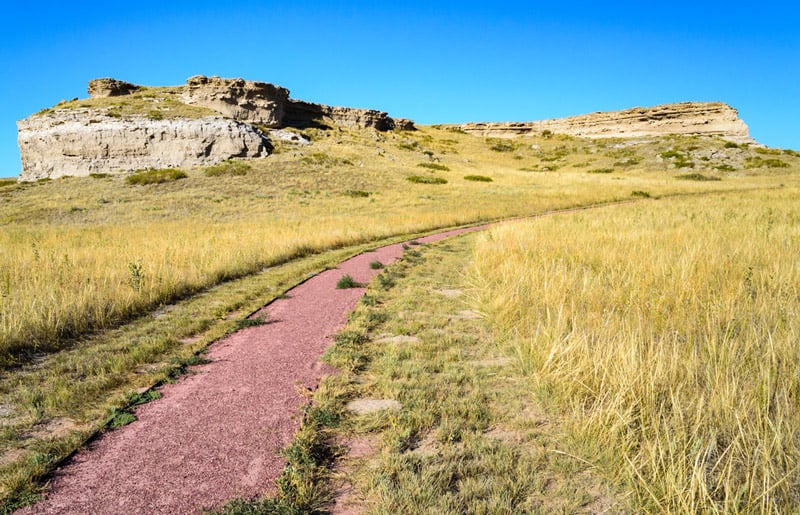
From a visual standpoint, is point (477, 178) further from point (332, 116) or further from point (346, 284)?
point (332, 116)

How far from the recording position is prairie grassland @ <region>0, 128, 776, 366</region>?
7.47 m

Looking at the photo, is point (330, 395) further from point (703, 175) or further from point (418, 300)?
point (703, 175)

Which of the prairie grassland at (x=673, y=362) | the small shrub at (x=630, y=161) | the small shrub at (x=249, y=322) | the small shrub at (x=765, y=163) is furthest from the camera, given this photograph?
the small shrub at (x=630, y=161)

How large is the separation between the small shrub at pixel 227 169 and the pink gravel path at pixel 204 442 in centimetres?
3583

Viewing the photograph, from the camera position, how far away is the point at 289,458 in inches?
126

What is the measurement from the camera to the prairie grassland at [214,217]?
7.47 meters

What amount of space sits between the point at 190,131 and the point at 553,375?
153ft

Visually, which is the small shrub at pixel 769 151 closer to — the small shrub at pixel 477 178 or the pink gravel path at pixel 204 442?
the small shrub at pixel 477 178

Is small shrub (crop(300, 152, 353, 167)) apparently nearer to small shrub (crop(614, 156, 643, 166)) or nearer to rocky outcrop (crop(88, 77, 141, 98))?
rocky outcrop (crop(88, 77, 141, 98))

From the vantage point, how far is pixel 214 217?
2477cm

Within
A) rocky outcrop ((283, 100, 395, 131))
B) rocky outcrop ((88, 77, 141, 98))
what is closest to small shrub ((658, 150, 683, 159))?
rocky outcrop ((283, 100, 395, 131))

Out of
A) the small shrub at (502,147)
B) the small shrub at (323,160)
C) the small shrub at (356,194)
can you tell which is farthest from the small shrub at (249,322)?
the small shrub at (502,147)

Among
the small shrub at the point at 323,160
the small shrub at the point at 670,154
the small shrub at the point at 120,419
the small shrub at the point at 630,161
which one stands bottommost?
the small shrub at the point at 120,419

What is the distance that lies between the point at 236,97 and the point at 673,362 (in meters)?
57.9
